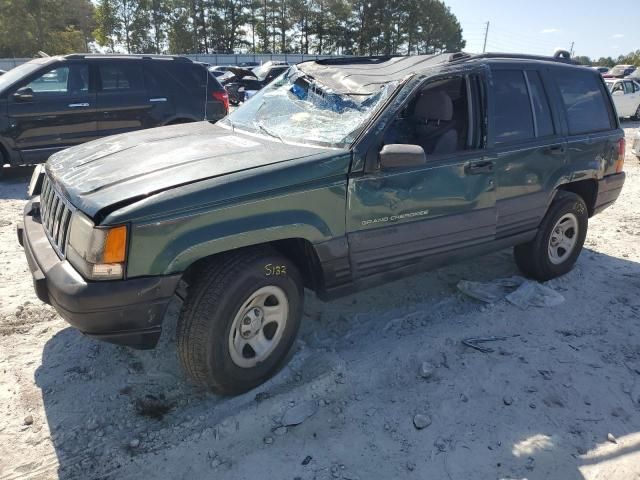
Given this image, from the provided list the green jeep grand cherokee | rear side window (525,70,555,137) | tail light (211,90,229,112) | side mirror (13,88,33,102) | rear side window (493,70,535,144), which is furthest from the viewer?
tail light (211,90,229,112)

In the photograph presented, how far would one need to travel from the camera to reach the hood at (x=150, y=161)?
8.39 feet

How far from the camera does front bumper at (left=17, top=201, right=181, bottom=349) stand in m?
2.39

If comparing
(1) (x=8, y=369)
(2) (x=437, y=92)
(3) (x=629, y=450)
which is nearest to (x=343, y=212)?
(2) (x=437, y=92)

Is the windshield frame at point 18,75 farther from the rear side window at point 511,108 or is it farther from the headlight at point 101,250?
the rear side window at point 511,108

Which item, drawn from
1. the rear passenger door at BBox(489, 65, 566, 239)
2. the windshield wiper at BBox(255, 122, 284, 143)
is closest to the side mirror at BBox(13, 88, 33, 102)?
the windshield wiper at BBox(255, 122, 284, 143)

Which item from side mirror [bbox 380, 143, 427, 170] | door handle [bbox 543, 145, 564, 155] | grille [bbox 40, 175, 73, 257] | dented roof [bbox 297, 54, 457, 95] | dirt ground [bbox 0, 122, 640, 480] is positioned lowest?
dirt ground [bbox 0, 122, 640, 480]

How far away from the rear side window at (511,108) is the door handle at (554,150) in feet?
0.63

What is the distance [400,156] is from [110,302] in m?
1.79

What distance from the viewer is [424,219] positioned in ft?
11.3

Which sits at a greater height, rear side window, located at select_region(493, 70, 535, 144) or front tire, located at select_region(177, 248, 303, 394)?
rear side window, located at select_region(493, 70, 535, 144)

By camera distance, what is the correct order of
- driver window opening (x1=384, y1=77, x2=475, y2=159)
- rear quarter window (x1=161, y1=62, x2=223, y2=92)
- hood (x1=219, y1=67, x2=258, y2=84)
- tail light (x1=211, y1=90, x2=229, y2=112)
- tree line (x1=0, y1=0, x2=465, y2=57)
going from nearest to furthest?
1. driver window opening (x1=384, y1=77, x2=475, y2=159)
2. rear quarter window (x1=161, y1=62, x2=223, y2=92)
3. tail light (x1=211, y1=90, x2=229, y2=112)
4. hood (x1=219, y1=67, x2=258, y2=84)
5. tree line (x1=0, y1=0, x2=465, y2=57)

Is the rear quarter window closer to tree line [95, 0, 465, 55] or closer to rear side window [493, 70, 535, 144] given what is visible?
rear side window [493, 70, 535, 144]

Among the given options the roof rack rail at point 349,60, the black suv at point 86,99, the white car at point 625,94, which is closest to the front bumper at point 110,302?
the roof rack rail at point 349,60

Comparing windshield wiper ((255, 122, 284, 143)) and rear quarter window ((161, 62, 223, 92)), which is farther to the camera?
rear quarter window ((161, 62, 223, 92))
